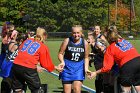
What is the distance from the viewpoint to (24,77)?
8.01 m

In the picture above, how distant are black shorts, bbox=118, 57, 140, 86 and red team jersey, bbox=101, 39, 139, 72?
0.08 meters

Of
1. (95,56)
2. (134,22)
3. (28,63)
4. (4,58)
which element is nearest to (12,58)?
(4,58)

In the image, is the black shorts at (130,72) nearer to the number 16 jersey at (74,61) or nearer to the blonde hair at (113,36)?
the blonde hair at (113,36)

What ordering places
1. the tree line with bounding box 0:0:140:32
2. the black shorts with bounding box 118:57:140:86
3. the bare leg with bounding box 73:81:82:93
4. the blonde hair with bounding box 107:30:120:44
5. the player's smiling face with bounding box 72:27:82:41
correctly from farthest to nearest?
the tree line with bounding box 0:0:140:32 < the bare leg with bounding box 73:81:82:93 < the player's smiling face with bounding box 72:27:82:41 < the blonde hair with bounding box 107:30:120:44 < the black shorts with bounding box 118:57:140:86

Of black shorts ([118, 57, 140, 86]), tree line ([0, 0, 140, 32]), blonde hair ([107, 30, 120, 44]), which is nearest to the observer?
black shorts ([118, 57, 140, 86])

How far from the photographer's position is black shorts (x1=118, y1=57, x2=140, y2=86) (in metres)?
7.96

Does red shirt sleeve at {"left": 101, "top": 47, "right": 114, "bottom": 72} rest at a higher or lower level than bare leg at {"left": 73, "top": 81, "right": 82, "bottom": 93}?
higher

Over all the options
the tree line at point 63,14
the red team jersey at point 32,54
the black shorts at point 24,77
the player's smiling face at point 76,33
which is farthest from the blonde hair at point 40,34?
the tree line at point 63,14

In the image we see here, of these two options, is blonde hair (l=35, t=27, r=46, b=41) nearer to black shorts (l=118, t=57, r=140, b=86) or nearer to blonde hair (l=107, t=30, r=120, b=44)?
blonde hair (l=107, t=30, r=120, b=44)

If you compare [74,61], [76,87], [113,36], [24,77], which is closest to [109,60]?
[113,36]

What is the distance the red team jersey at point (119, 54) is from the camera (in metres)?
8.04

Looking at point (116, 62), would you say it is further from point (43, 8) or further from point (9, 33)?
point (43, 8)

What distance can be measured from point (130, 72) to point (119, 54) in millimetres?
417

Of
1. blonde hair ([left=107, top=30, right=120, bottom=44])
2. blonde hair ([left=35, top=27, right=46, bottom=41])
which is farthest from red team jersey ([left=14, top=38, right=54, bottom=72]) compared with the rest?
blonde hair ([left=107, top=30, right=120, bottom=44])
